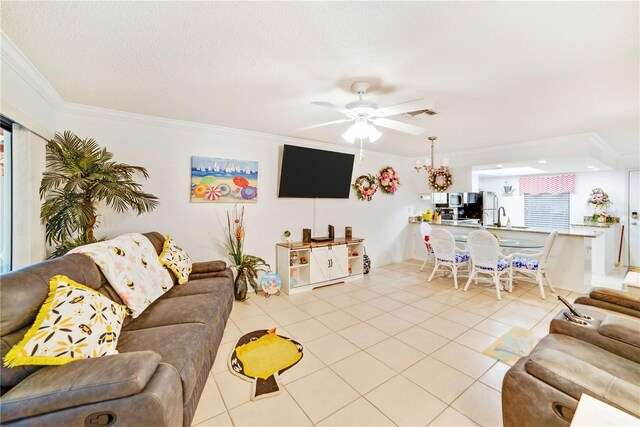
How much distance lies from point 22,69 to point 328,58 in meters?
2.28

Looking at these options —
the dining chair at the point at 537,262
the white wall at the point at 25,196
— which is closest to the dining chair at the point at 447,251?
the dining chair at the point at 537,262

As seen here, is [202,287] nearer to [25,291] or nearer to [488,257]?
[25,291]

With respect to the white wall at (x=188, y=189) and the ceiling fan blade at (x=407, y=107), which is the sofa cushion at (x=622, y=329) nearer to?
the ceiling fan blade at (x=407, y=107)

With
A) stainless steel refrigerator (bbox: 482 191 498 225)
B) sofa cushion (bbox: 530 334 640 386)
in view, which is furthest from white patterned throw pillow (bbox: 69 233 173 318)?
stainless steel refrigerator (bbox: 482 191 498 225)

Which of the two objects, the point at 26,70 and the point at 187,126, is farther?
the point at 187,126

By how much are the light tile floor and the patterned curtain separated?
3.82m

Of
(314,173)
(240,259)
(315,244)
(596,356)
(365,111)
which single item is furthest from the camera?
(314,173)

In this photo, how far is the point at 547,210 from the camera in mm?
6770

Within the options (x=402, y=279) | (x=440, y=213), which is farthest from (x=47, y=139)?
(x=440, y=213)

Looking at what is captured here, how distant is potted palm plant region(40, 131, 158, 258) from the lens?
242cm

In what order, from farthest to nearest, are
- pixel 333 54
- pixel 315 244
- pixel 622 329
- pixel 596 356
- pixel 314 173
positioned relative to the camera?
1. pixel 314 173
2. pixel 315 244
3. pixel 333 54
4. pixel 622 329
5. pixel 596 356

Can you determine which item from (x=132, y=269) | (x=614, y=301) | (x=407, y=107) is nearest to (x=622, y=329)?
(x=614, y=301)

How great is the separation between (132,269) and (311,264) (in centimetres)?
245

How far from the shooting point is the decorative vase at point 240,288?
354cm
